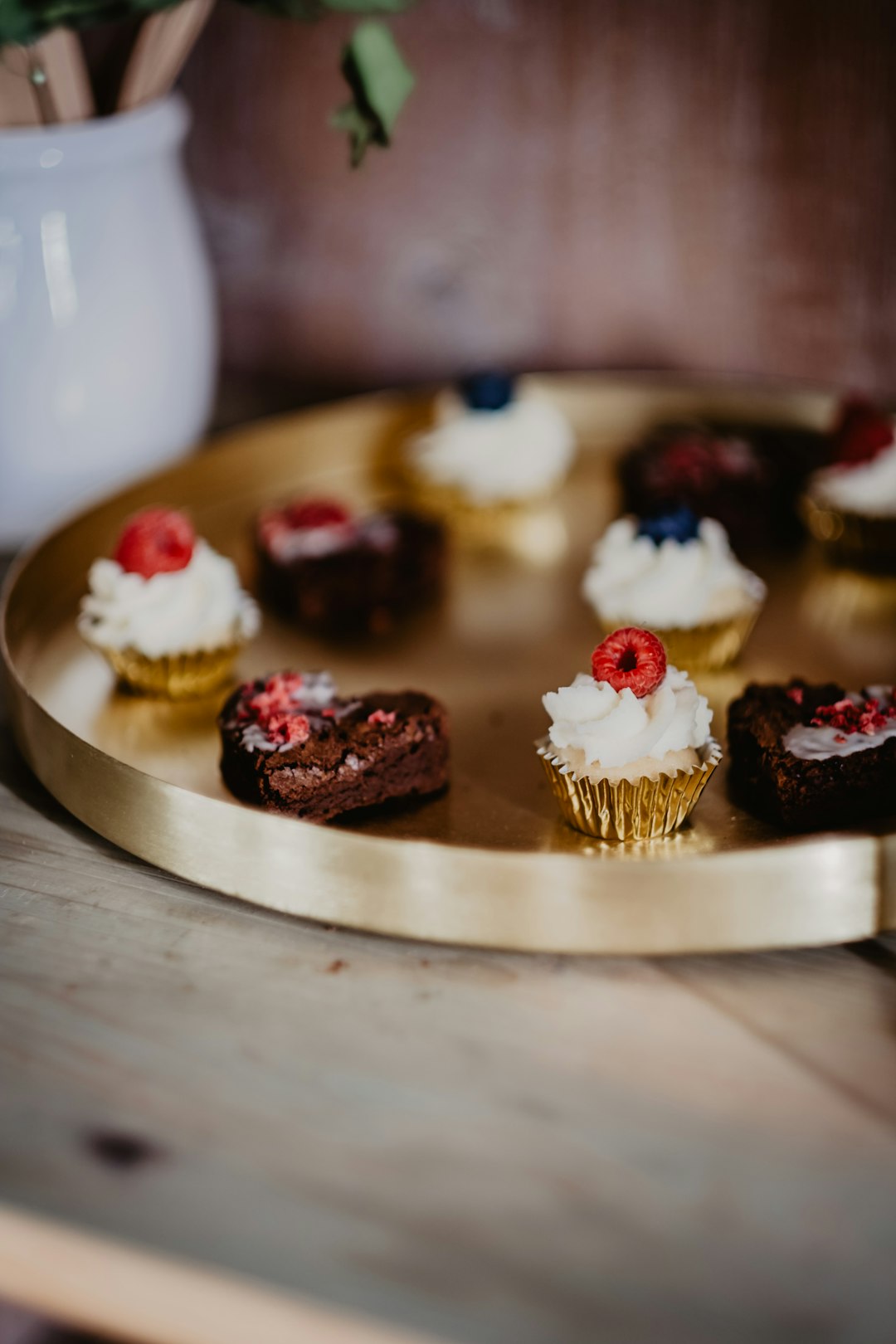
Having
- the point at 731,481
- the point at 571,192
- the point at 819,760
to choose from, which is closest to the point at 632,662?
the point at 819,760

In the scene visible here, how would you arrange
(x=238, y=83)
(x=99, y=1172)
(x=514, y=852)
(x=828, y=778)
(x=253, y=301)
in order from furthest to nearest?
(x=253, y=301)
(x=238, y=83)
(x=828, y=778)
(x=514, y=852)
(x=99, y=1172)

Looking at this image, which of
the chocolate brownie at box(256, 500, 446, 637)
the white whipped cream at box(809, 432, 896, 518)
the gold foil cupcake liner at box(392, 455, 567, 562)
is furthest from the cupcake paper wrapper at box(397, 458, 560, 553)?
the white whipped cream at box(809, 432, 896, 518)

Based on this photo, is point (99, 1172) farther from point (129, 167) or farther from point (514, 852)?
point (129, 167)

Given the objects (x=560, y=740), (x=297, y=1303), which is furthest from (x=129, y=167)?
(x=297, y=1303)

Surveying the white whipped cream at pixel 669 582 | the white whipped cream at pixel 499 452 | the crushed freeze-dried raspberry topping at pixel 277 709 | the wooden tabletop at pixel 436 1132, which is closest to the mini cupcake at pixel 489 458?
the white whipped cream at pixel 499 452

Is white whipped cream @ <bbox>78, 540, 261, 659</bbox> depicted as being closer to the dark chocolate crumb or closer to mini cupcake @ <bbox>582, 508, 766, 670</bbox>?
mini cupcake @ <bbox>582, 508, 766, 670</bbox>

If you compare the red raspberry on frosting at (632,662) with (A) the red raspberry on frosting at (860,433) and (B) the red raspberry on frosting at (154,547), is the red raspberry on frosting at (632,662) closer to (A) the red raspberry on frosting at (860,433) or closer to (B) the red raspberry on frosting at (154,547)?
(B) the red raspberry on frosting at (154,547)
